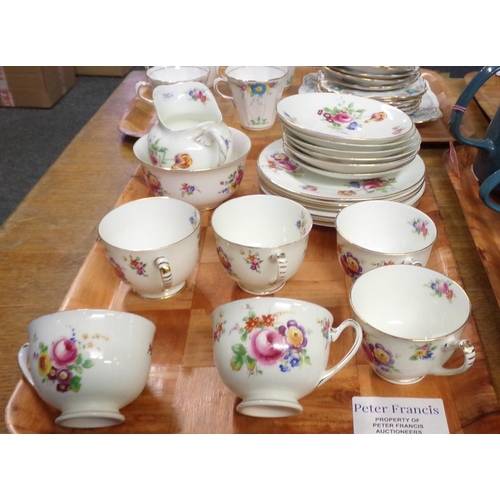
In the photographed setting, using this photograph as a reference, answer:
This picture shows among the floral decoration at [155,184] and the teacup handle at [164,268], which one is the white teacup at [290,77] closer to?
the floral decoration at [155,184]

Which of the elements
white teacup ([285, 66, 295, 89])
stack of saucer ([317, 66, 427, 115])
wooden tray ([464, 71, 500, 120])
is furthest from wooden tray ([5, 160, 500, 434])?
white teacup ([285, 66, 295, 89])

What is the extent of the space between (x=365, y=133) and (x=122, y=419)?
0.59m

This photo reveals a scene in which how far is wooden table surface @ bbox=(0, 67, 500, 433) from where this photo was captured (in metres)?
0.51

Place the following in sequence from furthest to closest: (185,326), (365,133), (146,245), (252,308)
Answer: (365,133) → (146,245) → (185,326) → (252,308)

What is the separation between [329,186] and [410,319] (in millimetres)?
247

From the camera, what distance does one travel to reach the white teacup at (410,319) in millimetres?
500

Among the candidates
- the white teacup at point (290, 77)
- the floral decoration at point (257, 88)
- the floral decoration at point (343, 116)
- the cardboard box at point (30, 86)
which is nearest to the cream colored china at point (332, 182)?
the floral decoration at point (343, 116)

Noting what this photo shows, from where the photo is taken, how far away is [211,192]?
79 cm

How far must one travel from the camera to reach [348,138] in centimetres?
72

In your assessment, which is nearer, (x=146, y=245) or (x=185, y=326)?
(x=185, y=326)

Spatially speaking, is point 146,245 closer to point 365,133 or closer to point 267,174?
point 267,174

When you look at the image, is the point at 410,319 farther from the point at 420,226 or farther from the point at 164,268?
the point at 164,268

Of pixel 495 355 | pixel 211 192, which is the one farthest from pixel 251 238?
pixel 495 355

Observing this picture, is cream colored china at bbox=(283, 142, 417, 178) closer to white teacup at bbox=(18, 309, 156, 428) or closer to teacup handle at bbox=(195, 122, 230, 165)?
teacup handle at bbox=(195, 122, 230, 165)
